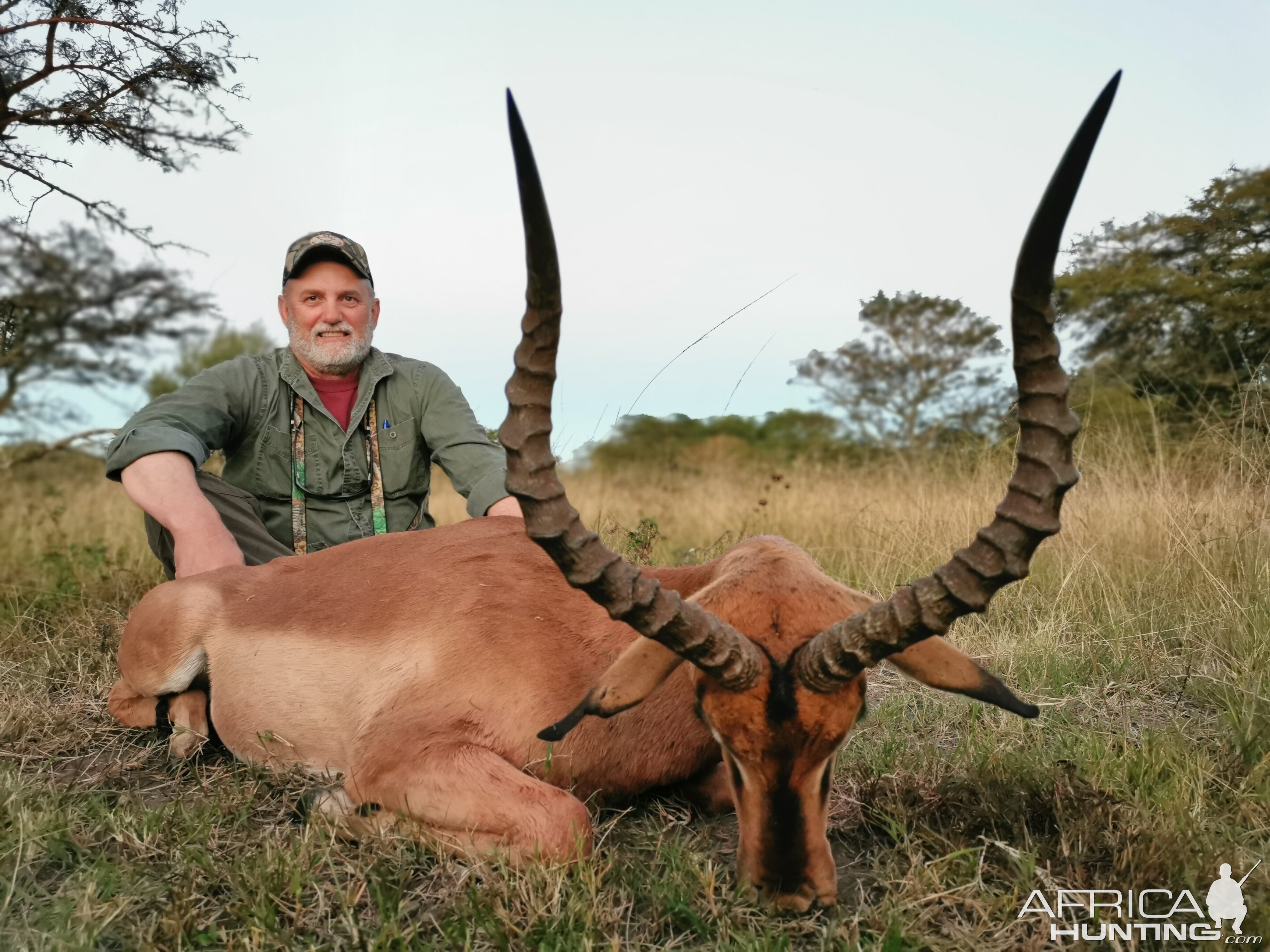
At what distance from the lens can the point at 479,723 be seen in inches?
152

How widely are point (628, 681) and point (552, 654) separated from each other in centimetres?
77

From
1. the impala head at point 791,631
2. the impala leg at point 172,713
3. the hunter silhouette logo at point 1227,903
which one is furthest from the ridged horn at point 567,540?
the impala leg at point 172,713

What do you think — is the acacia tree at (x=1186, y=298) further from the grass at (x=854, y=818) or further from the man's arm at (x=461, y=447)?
the man's arm at (x=461, y=447)

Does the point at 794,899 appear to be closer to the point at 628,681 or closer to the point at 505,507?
the point at 628,681

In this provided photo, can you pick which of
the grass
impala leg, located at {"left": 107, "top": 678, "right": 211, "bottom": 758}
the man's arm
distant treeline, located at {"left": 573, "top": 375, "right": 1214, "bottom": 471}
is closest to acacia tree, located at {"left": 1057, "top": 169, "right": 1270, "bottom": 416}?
distant treeline, located at {"left": 573, "top": 375, "right": 1214, "bottom": 471}

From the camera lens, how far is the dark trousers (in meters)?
6.11

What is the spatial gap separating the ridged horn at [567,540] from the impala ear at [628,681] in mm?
159

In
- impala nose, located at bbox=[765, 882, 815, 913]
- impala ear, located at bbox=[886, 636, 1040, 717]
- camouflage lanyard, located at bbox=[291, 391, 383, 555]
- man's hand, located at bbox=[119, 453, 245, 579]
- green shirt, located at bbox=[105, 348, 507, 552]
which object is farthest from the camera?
camouflage lanyard, located at bbox=[291, 391, 383, 555]

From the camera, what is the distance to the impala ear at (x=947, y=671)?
319 cm

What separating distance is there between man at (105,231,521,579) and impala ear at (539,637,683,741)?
2.87 meters

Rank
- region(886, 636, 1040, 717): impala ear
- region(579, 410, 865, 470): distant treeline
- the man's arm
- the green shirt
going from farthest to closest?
1. region(579, 410, 865, 470): distant treeline
2. the green shirt
3. the man's arm
4. region(886, 636, 1040, 717): impala ear

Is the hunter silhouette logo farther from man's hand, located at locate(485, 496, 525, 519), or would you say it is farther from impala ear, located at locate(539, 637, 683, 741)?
man's hand, located at locate(485, 496, 525, 519)

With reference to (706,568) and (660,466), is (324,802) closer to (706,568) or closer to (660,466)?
(706,568)
